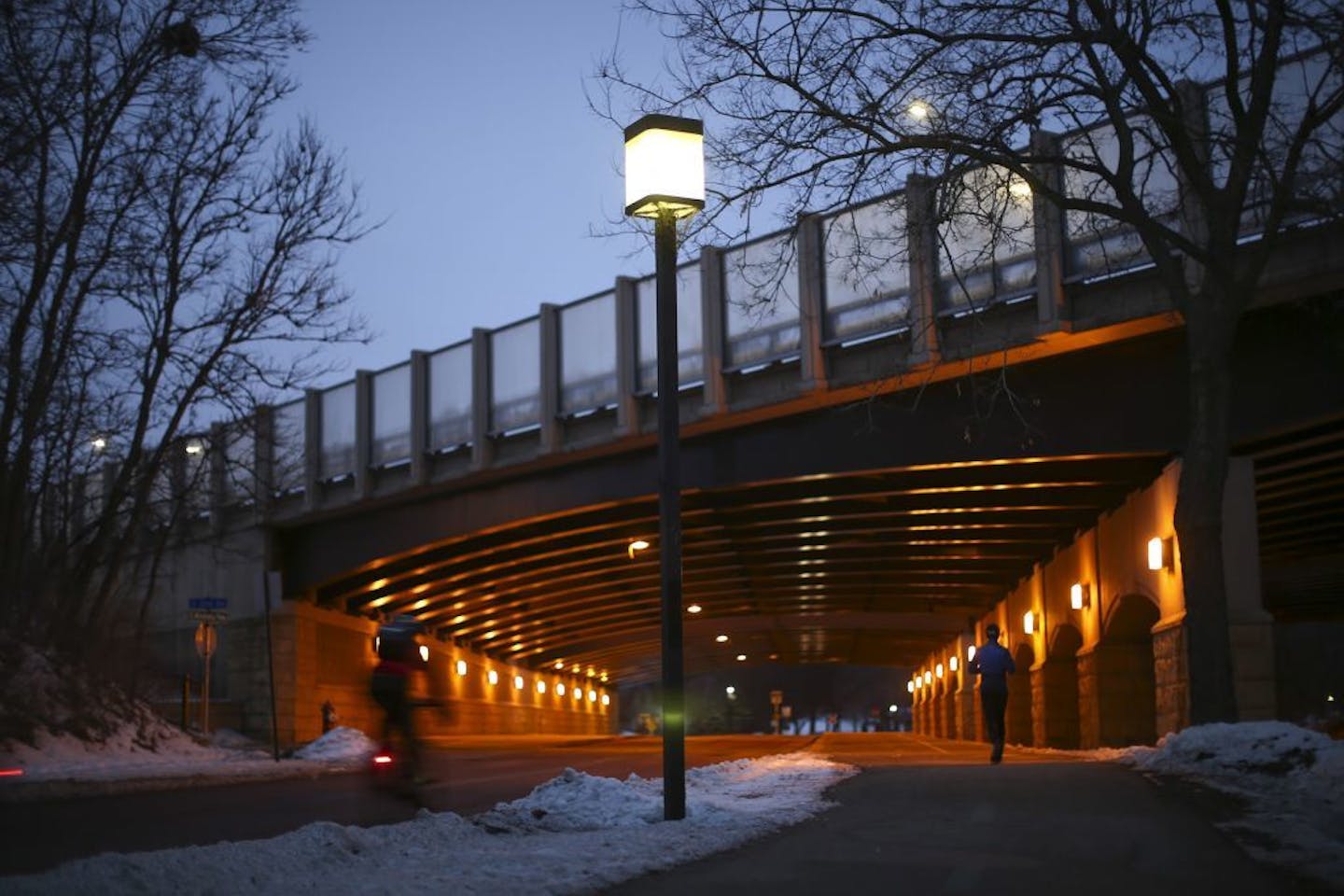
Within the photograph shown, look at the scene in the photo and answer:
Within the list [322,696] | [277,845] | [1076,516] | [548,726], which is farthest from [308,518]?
[548,726]

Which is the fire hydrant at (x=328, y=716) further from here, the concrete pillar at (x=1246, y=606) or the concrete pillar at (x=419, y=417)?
the concrete pillar at (x=1246, y=606)

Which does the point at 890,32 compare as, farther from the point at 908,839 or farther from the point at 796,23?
the point at 908,839

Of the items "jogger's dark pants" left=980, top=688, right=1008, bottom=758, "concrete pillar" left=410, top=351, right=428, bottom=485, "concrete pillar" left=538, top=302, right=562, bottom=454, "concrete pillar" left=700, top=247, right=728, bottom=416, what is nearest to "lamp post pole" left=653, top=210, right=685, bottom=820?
"jogger's dark pants" left=980, top=688, right=1008, bottom=758

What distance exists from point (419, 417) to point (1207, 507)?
22633 millimetres

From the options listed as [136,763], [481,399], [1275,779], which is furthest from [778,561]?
[1275,779]

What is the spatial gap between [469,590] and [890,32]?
107 feet

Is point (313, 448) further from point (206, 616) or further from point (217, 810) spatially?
point (217, 810)

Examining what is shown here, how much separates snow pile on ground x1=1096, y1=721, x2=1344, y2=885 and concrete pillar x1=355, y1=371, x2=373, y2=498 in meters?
Result: 23.7

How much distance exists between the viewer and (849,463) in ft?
91.5

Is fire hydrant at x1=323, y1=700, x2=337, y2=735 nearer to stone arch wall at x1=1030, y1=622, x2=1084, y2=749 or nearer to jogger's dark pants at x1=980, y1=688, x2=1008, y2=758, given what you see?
stone arch wall at x1=1030, y1=622, x2=1084, y2=749

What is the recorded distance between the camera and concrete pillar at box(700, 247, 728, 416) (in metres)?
28.3

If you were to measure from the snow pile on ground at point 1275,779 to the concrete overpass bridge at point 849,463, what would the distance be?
433 cm

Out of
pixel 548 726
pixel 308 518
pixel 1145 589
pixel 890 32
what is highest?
pixel 890 32

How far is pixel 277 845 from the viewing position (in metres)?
9.09
